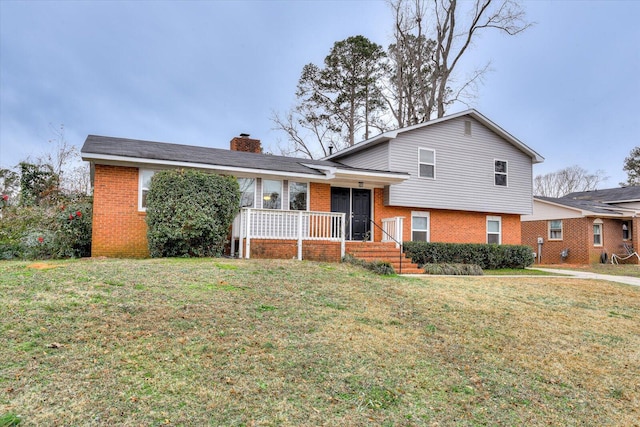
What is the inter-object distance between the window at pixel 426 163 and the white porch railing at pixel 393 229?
8.19 ft

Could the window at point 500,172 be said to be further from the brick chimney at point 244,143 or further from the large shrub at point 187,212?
the large shrub at point 187,212

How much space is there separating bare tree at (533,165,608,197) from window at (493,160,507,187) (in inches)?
1359

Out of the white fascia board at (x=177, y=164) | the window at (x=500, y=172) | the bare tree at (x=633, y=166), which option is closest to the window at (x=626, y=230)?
the window at (x=500, y=172)

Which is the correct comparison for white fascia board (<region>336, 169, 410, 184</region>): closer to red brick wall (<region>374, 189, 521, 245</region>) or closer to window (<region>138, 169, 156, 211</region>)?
red brick wall (<region>374, 189, 521, 245</region>)

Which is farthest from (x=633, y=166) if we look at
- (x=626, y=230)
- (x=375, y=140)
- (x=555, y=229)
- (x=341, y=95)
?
(x=375, y=140)

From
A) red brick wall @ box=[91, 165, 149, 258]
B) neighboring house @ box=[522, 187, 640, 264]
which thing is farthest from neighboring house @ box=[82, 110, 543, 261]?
neighboring house @ box=[522, 187, 640, 264]

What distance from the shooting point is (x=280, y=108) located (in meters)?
28.9

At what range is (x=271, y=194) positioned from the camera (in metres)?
14.0

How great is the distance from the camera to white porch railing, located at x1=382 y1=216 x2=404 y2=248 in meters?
13.7

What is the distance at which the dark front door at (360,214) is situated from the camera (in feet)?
50.5

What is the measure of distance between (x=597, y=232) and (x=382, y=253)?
16592mm

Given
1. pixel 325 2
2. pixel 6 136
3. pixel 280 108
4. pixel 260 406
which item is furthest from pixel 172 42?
pixel 260 406

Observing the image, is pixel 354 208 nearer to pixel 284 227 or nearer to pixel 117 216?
pixel 284 227

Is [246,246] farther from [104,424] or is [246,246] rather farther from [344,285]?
[104,424]
